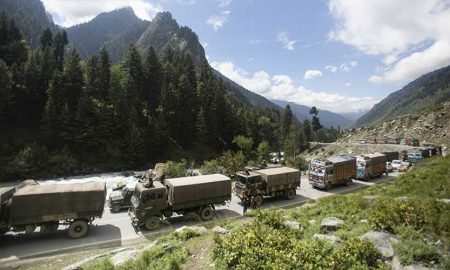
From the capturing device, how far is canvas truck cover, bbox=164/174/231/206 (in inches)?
822

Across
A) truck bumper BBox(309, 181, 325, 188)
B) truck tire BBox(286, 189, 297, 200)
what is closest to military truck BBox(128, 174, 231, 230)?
truck tire BBox(286, 189, 297, 200)

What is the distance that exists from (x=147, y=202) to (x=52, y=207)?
5.78 meters

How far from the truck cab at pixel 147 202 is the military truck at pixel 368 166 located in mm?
28633

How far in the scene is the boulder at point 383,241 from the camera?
31.7 ft

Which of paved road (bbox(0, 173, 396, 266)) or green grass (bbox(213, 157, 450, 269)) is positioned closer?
green grass (bbox(213, 157, 450, 269))

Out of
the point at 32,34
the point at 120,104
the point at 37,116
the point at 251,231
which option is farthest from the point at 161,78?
the point at 32,34

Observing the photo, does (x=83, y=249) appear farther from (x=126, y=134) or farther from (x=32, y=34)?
(x=32, y=34)

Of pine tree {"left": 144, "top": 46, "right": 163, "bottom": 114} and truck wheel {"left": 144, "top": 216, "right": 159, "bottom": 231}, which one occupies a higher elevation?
pine tree {"left": 144, "top": 46, "right": 163, "bottom": 114}

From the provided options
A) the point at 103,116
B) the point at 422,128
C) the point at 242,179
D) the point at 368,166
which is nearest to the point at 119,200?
the point at 242,179

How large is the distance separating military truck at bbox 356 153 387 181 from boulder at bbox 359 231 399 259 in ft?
97.2

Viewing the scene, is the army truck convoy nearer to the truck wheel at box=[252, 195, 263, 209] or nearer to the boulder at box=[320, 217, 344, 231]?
the truck wheel at box=[252, 195, 263, 209]

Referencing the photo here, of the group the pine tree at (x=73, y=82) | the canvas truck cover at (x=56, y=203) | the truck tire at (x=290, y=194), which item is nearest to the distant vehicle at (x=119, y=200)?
the canvas truck cover at (x=56, y=203)

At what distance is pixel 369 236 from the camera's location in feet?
36.1

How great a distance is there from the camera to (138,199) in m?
19.9
